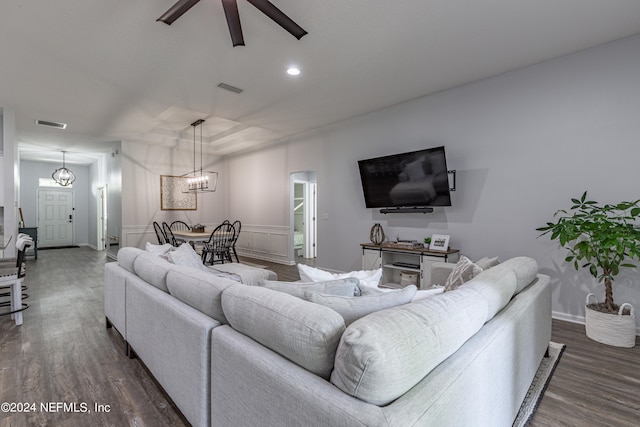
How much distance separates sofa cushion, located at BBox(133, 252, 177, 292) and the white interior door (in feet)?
32.4

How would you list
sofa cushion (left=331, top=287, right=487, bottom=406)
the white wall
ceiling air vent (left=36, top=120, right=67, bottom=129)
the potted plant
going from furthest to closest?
1. ceiling air vent (left=36, top=120, right=67, bottom=129)
2. the white wall
3. the potted plant
4. sofa cushion (left=331, top=287, right=487, bottom=406)

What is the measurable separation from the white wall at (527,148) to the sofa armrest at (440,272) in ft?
2.19

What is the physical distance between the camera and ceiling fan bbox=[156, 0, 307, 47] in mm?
2104

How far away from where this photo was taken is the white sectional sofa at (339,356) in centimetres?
85

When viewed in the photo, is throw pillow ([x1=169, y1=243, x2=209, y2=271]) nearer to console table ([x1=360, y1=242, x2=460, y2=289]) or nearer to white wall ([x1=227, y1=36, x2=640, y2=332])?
console table ([x1=360, y1=242, x2=460, y2=289])

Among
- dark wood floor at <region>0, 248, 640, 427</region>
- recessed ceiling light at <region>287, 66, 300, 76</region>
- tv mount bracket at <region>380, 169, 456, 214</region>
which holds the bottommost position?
dark wood floor at <region>0, 248, 640, 427</region>

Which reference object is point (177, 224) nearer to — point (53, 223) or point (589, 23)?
point (53, 223)

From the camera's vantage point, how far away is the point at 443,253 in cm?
376

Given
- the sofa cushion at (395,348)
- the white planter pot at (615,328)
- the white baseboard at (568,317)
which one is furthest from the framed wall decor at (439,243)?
the sofa cushion at (395,348)

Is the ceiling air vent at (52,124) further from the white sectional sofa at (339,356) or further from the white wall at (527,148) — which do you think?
the white sectional sofa at (339,356)

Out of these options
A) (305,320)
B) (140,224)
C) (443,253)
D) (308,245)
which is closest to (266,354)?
(305,320)

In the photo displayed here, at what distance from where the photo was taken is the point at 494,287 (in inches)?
59.7

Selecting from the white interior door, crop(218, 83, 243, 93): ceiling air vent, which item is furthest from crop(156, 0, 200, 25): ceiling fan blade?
the white interior door

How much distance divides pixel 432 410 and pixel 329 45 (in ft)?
10.00
